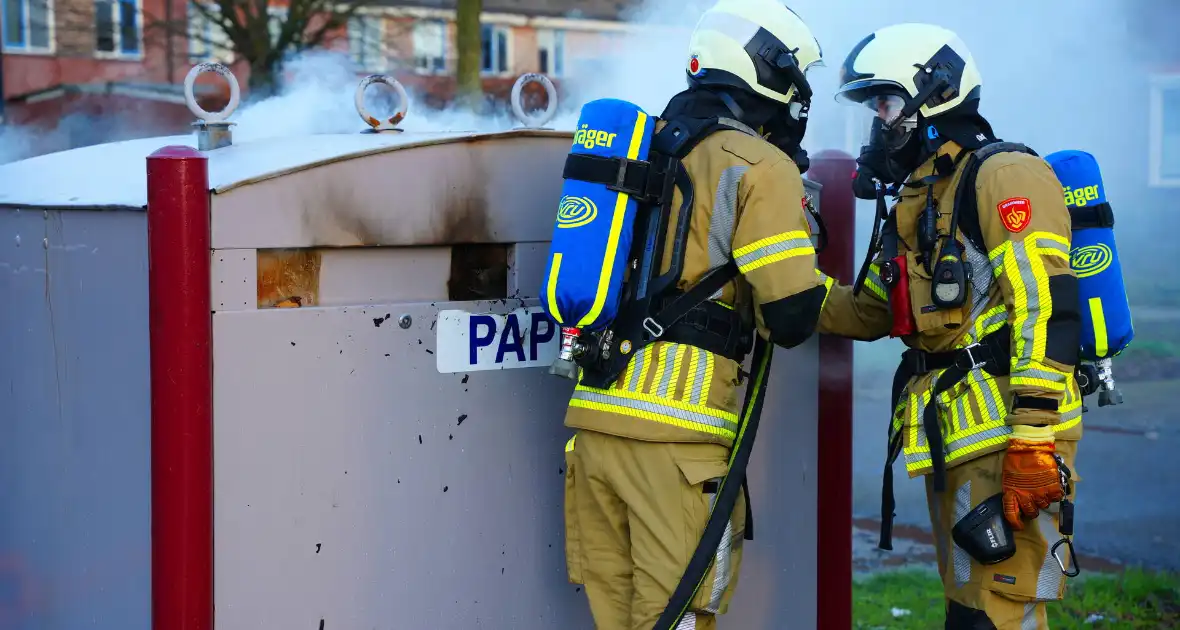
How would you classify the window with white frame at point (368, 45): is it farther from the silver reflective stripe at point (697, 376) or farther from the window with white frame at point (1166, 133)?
the silver reflective stripe at point (697, 376)

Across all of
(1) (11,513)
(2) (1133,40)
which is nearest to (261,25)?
(2) (1133,40)

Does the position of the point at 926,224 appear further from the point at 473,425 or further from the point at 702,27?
the point at 473,425

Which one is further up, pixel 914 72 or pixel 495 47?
pixel 495 47

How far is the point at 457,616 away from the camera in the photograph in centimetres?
277

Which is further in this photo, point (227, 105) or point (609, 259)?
point (227, 105)

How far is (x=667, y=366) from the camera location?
2711 mm

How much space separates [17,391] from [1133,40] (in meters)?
8.11

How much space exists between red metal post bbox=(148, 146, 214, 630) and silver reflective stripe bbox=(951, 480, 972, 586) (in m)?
1.74

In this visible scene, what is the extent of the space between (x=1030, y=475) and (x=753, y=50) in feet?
3.72

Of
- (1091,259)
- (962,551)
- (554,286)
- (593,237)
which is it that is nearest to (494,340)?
(554,286)

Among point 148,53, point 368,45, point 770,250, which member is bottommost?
point 770,250

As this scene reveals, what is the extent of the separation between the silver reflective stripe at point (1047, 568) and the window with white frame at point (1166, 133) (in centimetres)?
959

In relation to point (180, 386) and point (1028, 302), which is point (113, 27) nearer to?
point (180, 386)

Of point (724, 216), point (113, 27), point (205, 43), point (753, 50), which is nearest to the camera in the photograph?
point (724, 216)
